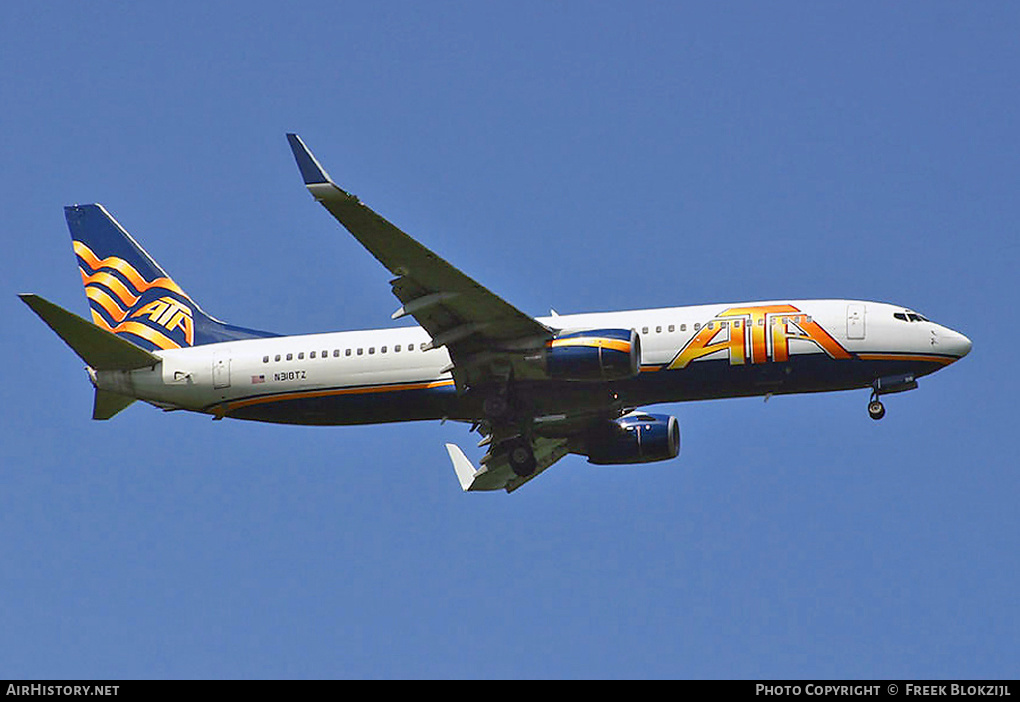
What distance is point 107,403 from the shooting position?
158 ft

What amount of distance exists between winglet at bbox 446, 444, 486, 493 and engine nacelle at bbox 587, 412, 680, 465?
4.04m

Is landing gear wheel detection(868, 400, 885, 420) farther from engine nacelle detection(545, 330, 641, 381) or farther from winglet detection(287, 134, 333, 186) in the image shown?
winglet detection(287, 134, 333, 186)

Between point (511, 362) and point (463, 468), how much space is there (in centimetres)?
802

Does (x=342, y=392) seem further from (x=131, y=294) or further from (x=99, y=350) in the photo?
(x=131, y=294)

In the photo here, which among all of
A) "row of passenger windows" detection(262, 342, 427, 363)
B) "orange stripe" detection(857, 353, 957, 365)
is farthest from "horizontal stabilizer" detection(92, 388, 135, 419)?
"orange stripe" detection(857, 353, 957, 365)

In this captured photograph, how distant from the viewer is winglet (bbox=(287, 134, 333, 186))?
37.9 m

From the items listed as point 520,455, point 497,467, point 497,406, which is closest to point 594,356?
point 497,406

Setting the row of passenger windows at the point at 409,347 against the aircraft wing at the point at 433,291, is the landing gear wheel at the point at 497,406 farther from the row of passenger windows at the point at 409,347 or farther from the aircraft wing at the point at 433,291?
the row of passenger windows at the point at 409,347

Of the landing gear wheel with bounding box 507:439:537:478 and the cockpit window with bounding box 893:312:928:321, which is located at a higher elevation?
the cockpit window with bounding box 893:312:928:321

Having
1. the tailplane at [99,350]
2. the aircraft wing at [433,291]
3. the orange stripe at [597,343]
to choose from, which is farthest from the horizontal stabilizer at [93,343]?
the orange stripe at [597,343]

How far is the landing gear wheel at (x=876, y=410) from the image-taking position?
45344 mm
